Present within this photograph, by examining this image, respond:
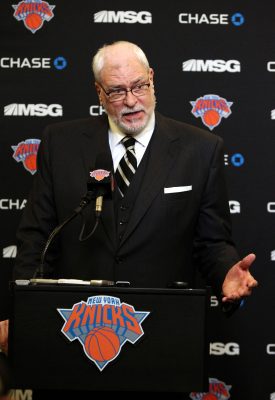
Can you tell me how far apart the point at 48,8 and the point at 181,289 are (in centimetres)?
236

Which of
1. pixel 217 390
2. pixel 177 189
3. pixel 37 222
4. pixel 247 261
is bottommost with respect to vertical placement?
pixel 217 390

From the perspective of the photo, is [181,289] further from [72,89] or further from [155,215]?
[72,89]

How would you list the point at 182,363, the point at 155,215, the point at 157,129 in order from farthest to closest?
1. the point at 157,129
2. the point at 155,215
3. the point at 182,363

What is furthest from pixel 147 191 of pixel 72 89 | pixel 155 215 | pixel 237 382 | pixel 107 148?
pixel 237 382

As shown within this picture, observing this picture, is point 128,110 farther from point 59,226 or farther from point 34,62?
point 34,62

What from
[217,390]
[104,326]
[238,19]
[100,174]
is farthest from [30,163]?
[104,326]

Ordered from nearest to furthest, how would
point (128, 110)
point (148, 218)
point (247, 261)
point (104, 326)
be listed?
point (104, 326), point (247, 261), point (148, 218), point (128, 110)

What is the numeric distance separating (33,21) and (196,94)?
921 millimetres

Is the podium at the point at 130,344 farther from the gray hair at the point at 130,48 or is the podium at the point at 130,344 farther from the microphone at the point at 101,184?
the gray hair at the point at 130,48

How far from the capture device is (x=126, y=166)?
2.93m

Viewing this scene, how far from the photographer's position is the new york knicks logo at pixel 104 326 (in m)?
1.96

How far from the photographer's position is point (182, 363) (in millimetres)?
1964

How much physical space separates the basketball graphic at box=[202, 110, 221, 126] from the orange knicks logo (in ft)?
5.25

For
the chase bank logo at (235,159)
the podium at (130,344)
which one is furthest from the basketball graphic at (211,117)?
the podium at (130,344)
